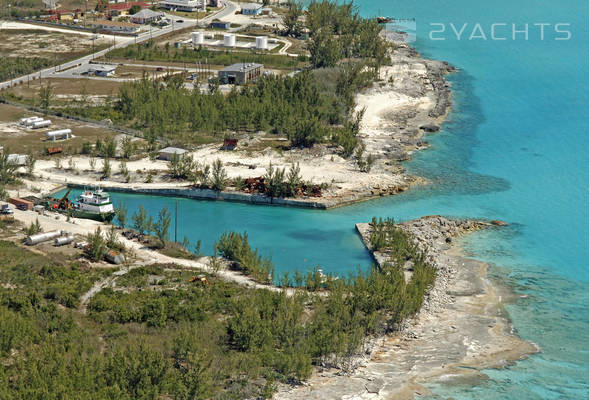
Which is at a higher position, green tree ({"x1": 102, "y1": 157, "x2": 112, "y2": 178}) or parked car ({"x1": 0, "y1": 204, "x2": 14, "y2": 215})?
green tree ({"x1": 102, "y1": 157, "x2": 112, "y2": 178})

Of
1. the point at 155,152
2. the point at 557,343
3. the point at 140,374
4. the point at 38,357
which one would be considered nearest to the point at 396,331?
the point at 557,343

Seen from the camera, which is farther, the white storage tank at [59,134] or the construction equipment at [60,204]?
the white storage tank at [59,134]

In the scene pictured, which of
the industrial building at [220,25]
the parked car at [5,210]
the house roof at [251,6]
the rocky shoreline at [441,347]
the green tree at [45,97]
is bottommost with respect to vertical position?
the rocky shoreline at [441,347]

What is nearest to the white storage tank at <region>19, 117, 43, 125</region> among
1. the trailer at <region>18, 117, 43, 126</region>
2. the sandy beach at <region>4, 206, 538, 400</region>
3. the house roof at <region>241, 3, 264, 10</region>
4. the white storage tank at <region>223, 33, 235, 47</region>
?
the trailer at <region>18, 117, 43, 126</region>

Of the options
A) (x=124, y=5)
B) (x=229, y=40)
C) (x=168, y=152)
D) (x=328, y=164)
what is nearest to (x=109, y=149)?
(x=168, y=152)

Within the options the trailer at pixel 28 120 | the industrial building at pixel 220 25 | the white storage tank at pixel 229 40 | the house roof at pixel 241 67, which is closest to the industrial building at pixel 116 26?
the industrial building at pixel 220 25

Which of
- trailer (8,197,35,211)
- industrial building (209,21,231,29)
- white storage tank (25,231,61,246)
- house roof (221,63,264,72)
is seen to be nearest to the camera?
white storage tank (25,231,61,246)

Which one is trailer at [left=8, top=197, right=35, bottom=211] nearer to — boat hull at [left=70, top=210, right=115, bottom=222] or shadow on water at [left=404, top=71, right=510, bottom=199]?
boat hull at [left=70, top=210, right=115, bottom=222]

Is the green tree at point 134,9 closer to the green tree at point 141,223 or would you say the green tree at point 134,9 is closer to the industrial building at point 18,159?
the industrial building at point 18,159
